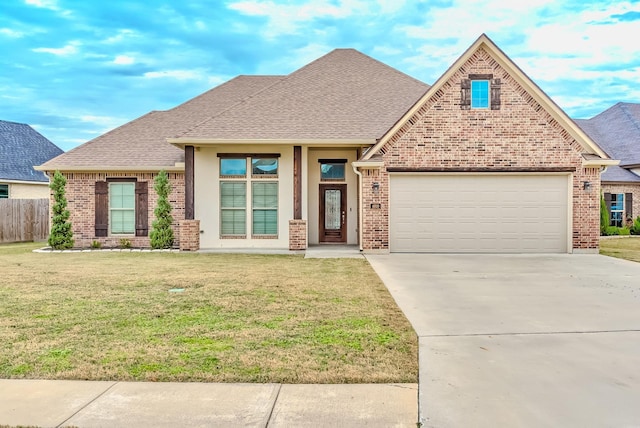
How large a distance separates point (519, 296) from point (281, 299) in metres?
4.03

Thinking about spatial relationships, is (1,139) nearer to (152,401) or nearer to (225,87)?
(225,87)

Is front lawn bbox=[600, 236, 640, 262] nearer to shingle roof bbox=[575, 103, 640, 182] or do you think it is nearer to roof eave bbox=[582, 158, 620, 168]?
roof eave bbox=[582, 158, 620, 168]

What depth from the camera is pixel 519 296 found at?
8227 millimetres

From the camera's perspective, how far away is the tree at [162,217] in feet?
54.0

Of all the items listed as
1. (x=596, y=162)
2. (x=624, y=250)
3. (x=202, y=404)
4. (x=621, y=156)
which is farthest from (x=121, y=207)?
(x=621, y=156)

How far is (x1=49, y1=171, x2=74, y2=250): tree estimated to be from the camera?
16766 millimetres

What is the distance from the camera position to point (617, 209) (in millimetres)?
23828

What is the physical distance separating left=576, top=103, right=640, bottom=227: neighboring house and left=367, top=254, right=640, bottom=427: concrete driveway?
15.4 meters

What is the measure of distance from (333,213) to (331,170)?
156 centimetres

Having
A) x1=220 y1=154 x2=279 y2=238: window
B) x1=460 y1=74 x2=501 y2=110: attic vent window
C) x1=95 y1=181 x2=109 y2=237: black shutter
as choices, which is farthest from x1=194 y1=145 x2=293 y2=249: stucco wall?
x1=460 y1=74 x2=501 y2=110: attic vent window

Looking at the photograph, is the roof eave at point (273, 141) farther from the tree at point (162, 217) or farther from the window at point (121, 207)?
the window at point (121, 207)

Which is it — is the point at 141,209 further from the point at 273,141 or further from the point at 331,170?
the point at 331,170

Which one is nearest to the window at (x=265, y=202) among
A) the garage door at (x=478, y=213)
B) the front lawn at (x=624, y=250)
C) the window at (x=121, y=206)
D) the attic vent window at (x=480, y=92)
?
the garage door at (x=478, y=213)

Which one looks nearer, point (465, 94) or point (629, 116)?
point (465, 94)
